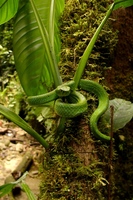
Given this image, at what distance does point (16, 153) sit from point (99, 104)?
2.15m

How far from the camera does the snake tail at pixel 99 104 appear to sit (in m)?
1.49

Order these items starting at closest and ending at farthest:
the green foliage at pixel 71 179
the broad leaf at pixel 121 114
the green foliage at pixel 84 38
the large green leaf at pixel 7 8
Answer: the green foliage at pixel 71 179, the broad leaf at pixel 121 114, the large green leaf at pixel 7 8, the green foliage at pixel 84 38

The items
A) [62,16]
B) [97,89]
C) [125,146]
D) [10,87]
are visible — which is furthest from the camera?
[10,87]

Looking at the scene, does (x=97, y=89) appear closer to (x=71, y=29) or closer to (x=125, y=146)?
(x=71, y=29)

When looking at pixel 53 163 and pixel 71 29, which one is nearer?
pixel 53 163

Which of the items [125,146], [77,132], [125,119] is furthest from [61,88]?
[125,146]

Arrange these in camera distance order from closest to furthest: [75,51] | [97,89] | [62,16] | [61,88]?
[61,88]
[97,89]
[75,51]
[62,16]

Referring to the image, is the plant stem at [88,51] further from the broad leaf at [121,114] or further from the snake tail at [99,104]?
the broad leaf at [121,114]

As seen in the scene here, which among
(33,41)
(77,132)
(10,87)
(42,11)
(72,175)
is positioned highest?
(10,87)

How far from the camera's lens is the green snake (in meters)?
1.41

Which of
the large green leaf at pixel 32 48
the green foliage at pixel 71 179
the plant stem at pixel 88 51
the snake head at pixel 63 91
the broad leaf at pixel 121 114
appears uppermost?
the large green leaf at pixel 32 48

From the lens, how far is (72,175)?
4.67ft

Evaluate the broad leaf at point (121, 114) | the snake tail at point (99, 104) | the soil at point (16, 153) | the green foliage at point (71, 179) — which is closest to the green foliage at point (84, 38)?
the snake tail at point (99, 104)

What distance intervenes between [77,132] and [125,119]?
261mm
